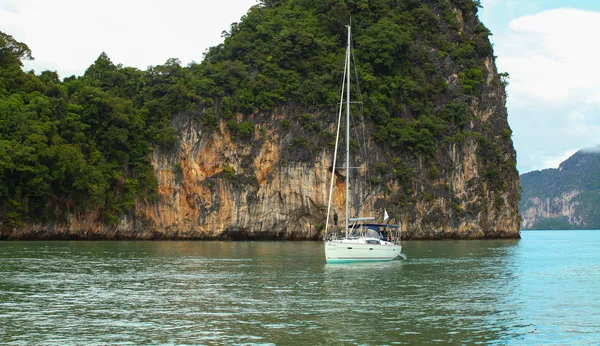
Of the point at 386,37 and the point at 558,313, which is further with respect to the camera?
the point at 386,37

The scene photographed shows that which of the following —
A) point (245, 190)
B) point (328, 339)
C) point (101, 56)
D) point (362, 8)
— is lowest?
point (328, 339)

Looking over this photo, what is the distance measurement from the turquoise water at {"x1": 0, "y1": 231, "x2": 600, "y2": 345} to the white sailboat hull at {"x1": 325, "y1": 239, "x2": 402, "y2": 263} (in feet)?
1.78

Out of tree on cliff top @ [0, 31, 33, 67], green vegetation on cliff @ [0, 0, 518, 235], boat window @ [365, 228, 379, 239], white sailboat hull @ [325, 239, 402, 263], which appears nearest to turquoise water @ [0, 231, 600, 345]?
white sailboat hull @ [325, 239, 402, 263]

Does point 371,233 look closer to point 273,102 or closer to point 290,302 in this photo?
point 290,302

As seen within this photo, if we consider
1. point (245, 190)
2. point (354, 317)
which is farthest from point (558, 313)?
point (245, 190)

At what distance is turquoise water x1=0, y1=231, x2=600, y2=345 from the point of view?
18.1 metres

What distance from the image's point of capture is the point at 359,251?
37.3 metres

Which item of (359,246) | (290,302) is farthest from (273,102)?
(290,302)

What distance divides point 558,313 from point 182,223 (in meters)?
47.8

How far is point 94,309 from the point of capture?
21656mm

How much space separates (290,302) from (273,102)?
47.5 meters

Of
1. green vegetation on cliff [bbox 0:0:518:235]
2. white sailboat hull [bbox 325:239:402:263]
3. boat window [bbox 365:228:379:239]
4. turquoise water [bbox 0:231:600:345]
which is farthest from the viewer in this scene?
green vegetation on cliff [bbox 0:0:518:235]

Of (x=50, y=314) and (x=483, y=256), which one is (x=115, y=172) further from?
(x=50, y=314)

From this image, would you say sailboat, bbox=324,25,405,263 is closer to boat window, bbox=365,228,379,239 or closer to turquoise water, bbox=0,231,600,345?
boat window, bbox=365,228,379,239
